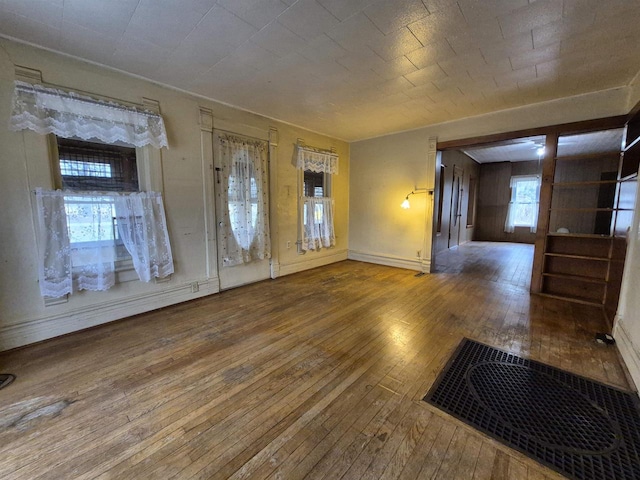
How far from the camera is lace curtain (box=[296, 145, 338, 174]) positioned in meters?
4.69

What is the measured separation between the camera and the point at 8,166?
2254 millimetres

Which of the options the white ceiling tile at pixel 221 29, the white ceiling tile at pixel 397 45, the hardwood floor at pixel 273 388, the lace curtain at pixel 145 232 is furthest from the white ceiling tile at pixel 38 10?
the hardwood floor at pixel 273 388

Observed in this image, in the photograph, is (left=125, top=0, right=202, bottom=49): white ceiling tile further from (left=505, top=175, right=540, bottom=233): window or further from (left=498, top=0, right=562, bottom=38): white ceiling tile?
(left=505, top=175, right=540, bottom=233): window

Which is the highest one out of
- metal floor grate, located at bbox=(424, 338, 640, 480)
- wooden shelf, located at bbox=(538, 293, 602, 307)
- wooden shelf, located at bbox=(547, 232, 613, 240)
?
wooden shelf, located at bbox=(547, 232, 613, 240)

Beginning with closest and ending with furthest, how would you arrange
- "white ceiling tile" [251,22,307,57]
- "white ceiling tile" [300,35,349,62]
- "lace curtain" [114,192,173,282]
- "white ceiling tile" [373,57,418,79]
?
"white ceiling tile" [251,22,307,57], "white ceiling tile" [300,35,349,62], "white ceiling tile" [373,57,418,79], "lace curtain" [114,192,173,282]

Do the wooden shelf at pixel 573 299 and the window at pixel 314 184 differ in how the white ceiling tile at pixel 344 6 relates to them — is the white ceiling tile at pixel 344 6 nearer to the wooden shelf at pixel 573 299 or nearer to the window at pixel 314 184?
the window at pixel 314 184

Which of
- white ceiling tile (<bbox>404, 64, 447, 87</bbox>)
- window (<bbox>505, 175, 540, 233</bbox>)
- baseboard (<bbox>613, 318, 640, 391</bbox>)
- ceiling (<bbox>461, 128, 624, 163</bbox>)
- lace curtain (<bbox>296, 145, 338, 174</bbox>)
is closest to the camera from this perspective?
baseboard (<bbox>613, 318, 640, 391</bbox>)

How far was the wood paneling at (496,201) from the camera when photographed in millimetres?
8727

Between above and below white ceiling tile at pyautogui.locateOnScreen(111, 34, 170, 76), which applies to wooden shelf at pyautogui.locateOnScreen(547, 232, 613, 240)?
below

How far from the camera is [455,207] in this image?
24.6 ft

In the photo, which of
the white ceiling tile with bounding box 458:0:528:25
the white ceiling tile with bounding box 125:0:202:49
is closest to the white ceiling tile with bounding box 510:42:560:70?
the white ceiling tile with bounding box 458:0:528:25

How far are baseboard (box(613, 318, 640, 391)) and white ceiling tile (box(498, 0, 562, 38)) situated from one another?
8.47ft

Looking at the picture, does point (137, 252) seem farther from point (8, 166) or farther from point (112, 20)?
point (112, 20)

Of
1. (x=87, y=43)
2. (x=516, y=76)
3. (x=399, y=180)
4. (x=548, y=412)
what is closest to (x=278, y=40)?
(x=87, y=43)
